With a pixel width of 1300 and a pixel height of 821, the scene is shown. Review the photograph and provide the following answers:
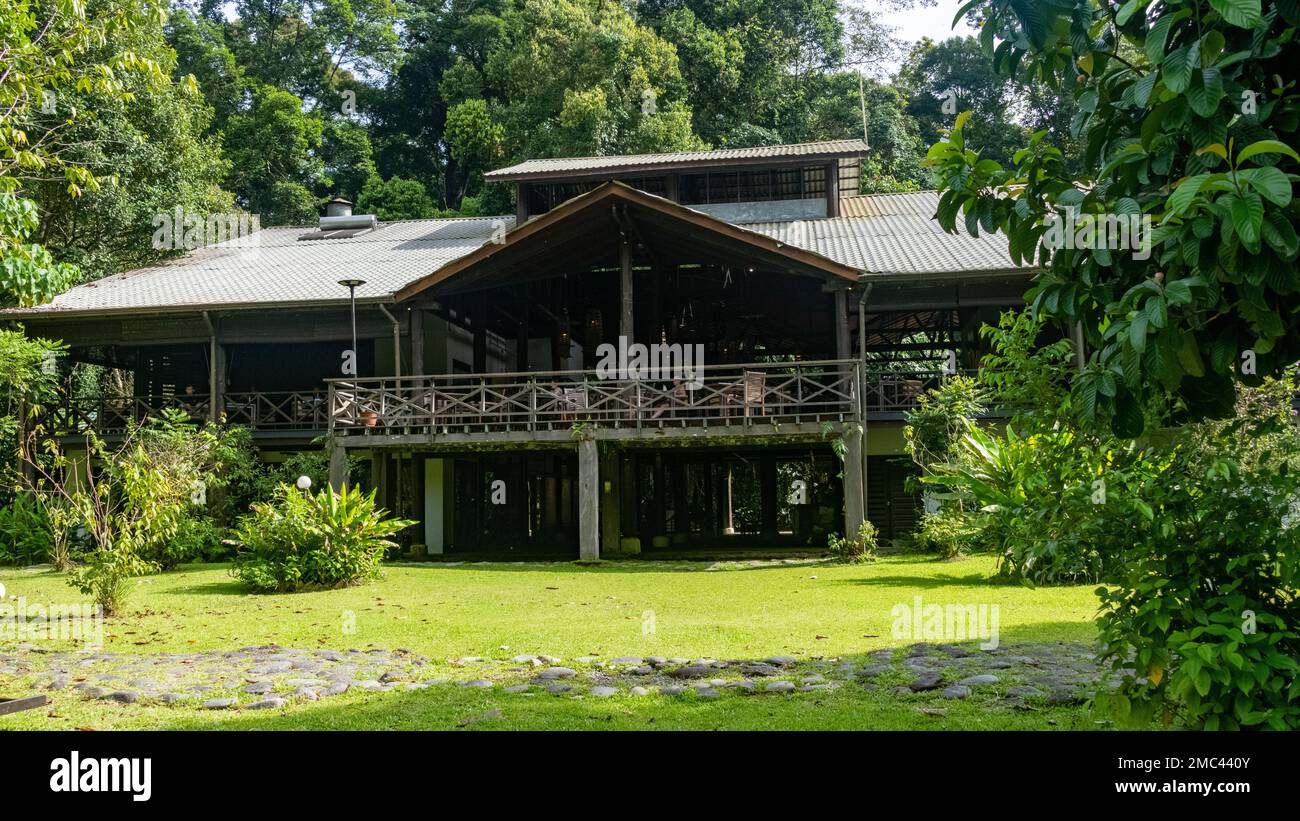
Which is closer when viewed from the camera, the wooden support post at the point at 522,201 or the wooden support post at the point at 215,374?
the wooden support post at the point at 215,374

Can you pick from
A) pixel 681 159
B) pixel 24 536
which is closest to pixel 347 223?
pixel 681 159

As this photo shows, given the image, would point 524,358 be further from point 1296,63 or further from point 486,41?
point 486,41

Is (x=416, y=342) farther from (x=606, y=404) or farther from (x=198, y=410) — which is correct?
(x=198, y=410)

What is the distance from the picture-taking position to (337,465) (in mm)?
17781

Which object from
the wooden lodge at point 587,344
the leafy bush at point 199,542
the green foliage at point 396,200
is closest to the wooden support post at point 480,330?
the wooden lodge at point 587,344

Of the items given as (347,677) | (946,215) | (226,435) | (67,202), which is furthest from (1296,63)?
(67,202)

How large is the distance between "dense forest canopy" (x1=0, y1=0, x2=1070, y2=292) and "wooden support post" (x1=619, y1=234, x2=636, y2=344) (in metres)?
15.6

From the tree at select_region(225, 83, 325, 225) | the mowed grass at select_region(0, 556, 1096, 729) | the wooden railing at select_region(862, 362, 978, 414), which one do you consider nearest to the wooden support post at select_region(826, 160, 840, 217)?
the wooden railing at select_region(862, 362, 978, 414)

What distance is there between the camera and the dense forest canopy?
100 feet

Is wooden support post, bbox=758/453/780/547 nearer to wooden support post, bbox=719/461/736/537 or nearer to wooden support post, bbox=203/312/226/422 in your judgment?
wooden support post, bbox=719/461/736/537

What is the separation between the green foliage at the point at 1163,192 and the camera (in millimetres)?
3553

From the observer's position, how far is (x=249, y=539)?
13.6 metres

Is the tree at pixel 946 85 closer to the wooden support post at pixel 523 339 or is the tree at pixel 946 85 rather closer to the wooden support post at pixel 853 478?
the wooden support post at pixel 523 339

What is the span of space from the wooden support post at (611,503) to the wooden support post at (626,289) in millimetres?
2284
